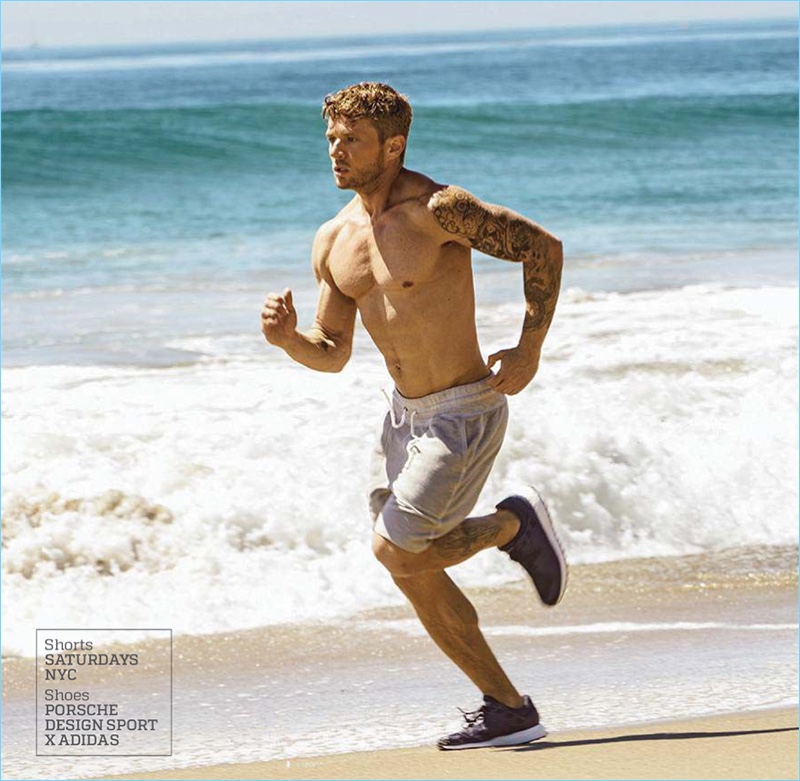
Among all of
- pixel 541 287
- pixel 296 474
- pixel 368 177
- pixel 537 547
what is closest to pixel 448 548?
pixel 537 547

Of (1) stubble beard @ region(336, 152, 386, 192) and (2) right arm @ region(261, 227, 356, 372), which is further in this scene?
(2) right arm @ region(261, 227, 356, 372)

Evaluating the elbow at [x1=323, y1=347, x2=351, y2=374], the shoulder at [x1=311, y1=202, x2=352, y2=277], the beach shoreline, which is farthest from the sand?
the shoulder at [x1=311, y1=202, x2=352, y2=277]

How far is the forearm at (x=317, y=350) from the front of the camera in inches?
151

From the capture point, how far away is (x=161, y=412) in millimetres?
7879

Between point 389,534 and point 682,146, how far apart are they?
67.4 feet

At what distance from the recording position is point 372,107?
145 inches

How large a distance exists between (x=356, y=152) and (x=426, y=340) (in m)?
0.51

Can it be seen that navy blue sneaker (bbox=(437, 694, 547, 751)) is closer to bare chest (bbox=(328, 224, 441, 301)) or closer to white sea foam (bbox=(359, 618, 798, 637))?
bare chest (bbox=(328, 224, 441, 301))

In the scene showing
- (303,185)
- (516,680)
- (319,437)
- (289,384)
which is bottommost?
(516,680)

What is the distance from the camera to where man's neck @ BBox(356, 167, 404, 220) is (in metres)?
3.76

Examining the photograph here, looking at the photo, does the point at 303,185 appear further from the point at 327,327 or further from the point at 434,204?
the point at 434,204

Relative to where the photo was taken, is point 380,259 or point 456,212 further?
point 380,259

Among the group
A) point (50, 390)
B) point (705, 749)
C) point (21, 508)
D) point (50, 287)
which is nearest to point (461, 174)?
point (50, 287)

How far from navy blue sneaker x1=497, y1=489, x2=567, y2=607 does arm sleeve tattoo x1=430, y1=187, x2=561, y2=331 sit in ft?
2.00
